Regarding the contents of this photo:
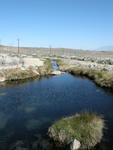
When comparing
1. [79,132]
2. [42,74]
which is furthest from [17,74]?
[79,132]

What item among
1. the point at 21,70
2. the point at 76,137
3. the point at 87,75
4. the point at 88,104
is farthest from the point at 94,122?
the point at 21,70

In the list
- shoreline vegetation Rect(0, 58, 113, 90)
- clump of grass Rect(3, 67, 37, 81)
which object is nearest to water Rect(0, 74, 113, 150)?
shoreline vegetation Rect(0, 58, 113, 90)

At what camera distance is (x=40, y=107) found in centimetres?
2317

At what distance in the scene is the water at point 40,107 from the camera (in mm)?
15849

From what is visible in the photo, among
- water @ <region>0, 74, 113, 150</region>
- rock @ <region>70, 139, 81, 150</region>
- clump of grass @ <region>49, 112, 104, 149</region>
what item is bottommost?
water @ <region>0, 74, 113, 150</region>

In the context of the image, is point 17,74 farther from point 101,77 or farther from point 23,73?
point 101,77

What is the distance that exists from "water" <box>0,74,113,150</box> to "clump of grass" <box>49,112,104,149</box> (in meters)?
0.91

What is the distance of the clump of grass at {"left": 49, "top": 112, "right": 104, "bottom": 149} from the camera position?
14.0 m

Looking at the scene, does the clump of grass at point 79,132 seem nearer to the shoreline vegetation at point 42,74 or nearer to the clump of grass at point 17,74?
the shoreline vegetation at point 42,74

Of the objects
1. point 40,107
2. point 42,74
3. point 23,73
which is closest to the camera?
point 40,107

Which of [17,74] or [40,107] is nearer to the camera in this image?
[40,107]

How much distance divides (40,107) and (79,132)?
9.57 meters

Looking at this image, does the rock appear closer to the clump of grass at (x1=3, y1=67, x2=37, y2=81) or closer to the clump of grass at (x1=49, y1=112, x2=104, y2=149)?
the clump of grass at (x1=49, y1=112, x2=104, y2=149)

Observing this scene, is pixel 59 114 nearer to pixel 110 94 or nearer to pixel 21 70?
pixel 110 94
